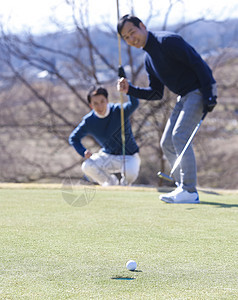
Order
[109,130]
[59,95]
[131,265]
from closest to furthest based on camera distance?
1. [131,265]
2. [109,130]
3. [59,95]

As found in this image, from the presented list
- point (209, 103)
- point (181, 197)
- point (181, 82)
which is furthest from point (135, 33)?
point (181, 197)

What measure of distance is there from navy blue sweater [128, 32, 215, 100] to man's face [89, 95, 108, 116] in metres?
1.57

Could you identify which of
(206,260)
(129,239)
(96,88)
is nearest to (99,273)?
(206,260)

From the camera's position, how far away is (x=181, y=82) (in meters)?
4.51

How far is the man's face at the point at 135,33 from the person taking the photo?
4.55m

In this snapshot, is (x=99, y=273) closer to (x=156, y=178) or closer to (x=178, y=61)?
(x=178, y=61)

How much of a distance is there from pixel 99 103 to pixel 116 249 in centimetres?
387

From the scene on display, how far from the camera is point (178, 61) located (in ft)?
14.7

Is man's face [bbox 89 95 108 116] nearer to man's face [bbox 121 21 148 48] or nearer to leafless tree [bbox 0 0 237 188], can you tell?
man's face [bbox 121 21 148 48]

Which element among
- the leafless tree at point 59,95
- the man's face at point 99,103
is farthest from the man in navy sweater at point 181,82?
the leafless tree at point 59,95

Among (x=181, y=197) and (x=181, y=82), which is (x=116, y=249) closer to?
(x=181, y=197)

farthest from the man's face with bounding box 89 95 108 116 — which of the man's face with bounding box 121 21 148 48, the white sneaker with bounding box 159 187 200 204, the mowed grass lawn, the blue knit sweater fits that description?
the white sneaker with bounding box 159 187 200 204

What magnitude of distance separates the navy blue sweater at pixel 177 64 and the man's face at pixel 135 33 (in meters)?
0.05

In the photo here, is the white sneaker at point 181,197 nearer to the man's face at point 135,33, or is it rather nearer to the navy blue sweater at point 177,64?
the navy blue sweater at point 177,64
